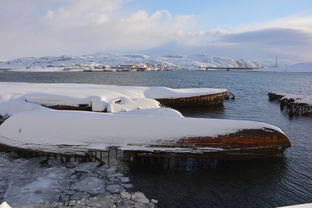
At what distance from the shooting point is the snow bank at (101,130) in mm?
15453

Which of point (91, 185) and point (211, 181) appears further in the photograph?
point (211, 181)

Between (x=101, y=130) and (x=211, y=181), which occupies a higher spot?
(x=101, y=130)

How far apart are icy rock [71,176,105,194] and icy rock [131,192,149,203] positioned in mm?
1666

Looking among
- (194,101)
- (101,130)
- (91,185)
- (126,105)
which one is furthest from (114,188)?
(194,101)

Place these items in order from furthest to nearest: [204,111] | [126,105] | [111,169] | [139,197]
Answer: [204,111], [126,105], [111,169], [139,197]

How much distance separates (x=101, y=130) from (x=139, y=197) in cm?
542

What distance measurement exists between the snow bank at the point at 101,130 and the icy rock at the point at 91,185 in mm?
2294

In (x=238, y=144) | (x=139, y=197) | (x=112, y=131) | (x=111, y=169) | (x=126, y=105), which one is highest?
(x=126, y=105)

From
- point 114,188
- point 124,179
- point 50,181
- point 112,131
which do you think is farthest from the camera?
point 112,131

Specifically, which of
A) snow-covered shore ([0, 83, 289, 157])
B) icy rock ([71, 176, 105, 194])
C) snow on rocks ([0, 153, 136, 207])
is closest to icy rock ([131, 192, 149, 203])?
snow on rocks ([0, 153, 136, 207])

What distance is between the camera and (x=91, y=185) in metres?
12.9

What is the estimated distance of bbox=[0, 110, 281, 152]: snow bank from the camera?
1545 cm

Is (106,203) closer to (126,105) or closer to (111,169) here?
(111,169)

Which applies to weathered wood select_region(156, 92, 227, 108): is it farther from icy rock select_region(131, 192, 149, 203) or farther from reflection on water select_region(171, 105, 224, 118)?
icy rock select_region(131, 192, 149, 203)
